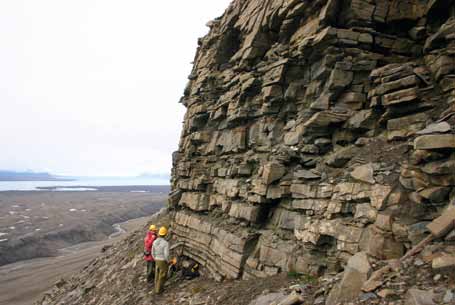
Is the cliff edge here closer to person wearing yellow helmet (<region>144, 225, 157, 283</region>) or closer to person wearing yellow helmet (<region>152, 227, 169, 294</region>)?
person wearing yellow helmet (<region>144, 225, 157, 283</region>)

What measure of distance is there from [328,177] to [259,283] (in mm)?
4764

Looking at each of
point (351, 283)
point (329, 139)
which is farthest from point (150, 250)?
point (351, 283)

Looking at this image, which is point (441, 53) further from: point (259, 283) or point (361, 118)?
point (259, 283)

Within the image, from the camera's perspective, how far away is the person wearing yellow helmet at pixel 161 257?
16.1m

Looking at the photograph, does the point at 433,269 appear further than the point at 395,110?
No

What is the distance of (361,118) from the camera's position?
12.5 meters

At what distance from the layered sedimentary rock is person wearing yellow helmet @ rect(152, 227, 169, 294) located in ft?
7.01

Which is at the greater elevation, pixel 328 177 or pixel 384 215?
pixel 328 177

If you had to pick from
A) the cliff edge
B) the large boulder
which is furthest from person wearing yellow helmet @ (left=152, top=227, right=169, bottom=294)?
the large boulder

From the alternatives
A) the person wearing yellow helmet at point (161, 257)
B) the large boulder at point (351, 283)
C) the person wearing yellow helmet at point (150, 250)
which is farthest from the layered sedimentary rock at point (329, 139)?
the person wearing yellow helmet at point (150, 250)

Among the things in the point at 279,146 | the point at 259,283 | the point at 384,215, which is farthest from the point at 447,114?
the point at 259,283

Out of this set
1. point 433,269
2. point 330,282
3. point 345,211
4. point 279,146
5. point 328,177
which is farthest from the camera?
point 279,146

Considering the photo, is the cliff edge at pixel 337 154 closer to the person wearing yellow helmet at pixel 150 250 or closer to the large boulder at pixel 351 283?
the large boulder at pixel 351 283

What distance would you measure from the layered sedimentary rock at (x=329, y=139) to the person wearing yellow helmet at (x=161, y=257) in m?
2.14
